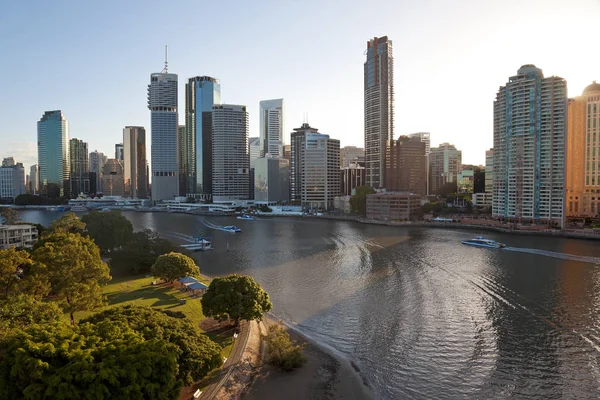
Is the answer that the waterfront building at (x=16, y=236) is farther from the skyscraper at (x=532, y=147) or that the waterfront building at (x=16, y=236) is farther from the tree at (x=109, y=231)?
the skyscraper at (x=532, y=147)

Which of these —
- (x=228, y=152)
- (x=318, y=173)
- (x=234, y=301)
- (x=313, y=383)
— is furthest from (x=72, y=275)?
(x=228, y=152)

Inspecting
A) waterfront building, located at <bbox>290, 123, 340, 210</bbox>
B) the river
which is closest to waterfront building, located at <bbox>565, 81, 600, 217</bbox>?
the river

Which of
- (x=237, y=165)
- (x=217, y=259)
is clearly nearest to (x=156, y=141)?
(x=237, y=165)

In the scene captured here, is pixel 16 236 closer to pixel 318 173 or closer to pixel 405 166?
pixel 318 173

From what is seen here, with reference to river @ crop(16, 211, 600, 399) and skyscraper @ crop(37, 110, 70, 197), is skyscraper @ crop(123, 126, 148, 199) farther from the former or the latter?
river @ crop(16, 211, 600, 399)

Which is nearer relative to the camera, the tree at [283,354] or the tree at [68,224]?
the tree at [283,354]

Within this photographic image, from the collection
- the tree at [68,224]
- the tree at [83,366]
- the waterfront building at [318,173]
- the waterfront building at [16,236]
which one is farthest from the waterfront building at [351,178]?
the tree at [83,366]

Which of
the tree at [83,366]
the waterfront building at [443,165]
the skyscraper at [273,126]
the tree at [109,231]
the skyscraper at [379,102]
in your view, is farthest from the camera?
the skyscraper at [273,126]
